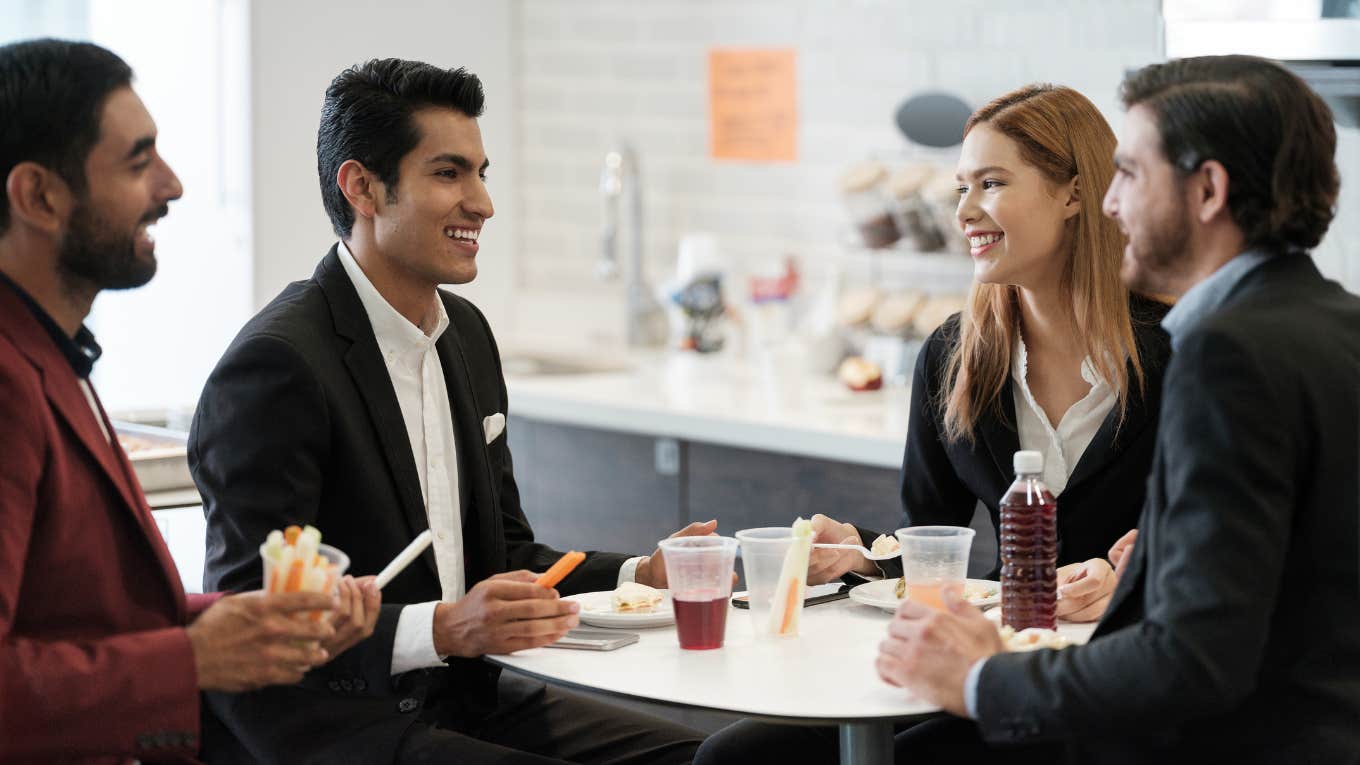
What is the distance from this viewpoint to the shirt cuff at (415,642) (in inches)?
78.7

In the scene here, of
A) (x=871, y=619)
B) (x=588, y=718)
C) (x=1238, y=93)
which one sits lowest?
(x=588, y=718)

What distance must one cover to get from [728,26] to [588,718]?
2.67 metres

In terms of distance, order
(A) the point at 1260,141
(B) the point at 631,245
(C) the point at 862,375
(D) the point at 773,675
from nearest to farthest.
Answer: (A) the point at 1260,141
(D) the point at 773,675
(C) the point at 862,375
(B) the point at 631,245

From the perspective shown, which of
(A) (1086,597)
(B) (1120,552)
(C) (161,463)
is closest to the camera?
(A) (1086,597)

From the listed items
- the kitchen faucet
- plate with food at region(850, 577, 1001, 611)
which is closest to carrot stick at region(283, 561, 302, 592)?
plate with food at region(850, 577, 1001, 611)

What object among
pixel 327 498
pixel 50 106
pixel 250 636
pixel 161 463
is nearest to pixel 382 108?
pixel 327 498

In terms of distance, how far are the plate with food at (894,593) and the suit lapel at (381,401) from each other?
0.57 meters

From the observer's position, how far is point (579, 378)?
14.3ft

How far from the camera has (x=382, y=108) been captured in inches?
93.4

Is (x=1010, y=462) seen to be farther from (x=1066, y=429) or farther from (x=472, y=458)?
(x=472, y=458)

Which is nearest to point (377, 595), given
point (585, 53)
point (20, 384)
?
point (20, 384)

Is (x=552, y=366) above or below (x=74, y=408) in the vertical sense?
below

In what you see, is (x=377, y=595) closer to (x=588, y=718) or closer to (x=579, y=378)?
(x=588, y=718)

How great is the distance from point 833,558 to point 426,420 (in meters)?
0.59
